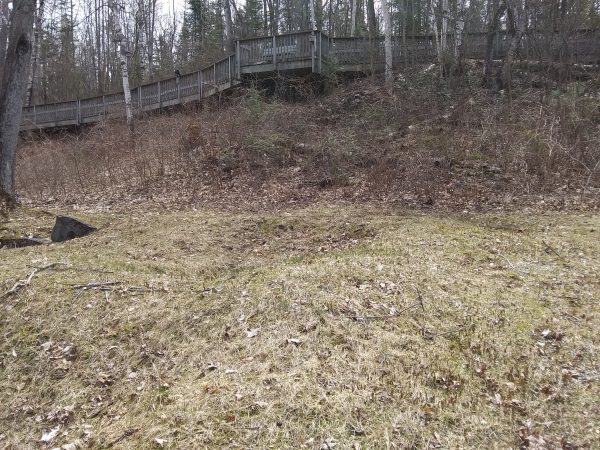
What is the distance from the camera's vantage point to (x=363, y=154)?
1089cm

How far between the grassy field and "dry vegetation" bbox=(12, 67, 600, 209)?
3384 millimetres

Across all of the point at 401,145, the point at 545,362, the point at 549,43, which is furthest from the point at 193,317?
the point at 549,43

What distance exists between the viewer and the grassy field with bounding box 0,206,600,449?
2.75 meters

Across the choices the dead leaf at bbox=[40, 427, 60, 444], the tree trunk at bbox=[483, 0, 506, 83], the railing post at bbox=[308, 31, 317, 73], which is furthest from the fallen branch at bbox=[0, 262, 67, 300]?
the railing post at bbox=[308, 31, 317, 73]

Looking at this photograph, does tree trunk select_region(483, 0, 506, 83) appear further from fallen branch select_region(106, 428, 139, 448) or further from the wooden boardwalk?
fallen branch select_region(106, 428, 139, 448)

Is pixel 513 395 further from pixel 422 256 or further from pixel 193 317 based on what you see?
pixel 193 317

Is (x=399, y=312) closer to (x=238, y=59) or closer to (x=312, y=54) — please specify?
(x=312, y=54)

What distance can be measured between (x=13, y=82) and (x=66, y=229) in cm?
356

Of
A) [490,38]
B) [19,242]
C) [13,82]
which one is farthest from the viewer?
[490,38]

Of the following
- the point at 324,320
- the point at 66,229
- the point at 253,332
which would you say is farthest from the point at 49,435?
the point at 66,229

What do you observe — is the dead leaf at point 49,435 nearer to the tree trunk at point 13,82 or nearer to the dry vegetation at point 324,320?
the dry vegetation at point 324,320

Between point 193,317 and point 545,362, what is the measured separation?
2800 millimetres

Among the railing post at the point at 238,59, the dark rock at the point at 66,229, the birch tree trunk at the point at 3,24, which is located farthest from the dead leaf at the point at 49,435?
the railing post at the point at 238,59

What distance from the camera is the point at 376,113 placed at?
13.1 m
